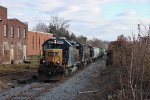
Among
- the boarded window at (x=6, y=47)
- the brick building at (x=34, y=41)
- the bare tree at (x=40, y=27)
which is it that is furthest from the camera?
the bare tree at (x=40, y=27)

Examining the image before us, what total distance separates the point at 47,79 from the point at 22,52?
101 ft

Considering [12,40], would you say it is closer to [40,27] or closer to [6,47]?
[6,47]

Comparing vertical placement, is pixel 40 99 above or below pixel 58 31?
below

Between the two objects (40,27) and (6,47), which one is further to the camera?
(40,27)

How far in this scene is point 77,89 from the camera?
22.1m

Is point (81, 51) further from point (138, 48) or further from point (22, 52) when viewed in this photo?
point (138, 48)

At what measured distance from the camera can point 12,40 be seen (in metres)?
52.7

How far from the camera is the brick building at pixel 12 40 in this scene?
47812 millimetres

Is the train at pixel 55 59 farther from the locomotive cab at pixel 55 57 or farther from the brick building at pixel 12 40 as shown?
the brick building at pixel 12 40

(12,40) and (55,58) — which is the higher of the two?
(12,40)

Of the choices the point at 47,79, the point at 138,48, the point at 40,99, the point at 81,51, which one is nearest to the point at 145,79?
the point at 138,48

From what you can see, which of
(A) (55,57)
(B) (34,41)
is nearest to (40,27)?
(B) (34,41)

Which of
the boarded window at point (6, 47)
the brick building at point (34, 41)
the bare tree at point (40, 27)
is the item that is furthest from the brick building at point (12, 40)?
the bare tree at point (40, 27)

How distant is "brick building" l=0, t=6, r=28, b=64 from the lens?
157ft
